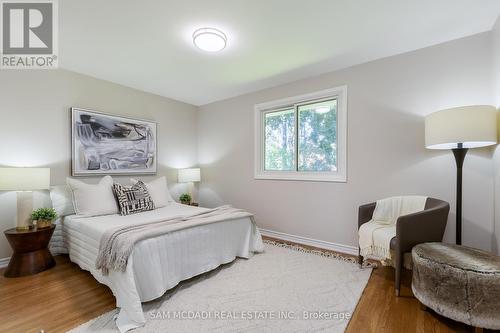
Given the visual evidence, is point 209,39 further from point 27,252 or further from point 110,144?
point 27,252

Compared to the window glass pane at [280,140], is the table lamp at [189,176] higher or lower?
lower

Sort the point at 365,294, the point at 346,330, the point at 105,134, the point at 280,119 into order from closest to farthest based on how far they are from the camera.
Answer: the point at 346,330, the point at 365,294, the point at 105,134, the point at 280,119

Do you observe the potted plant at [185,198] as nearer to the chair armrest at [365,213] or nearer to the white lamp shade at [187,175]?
the white lamp shade at [187,175]

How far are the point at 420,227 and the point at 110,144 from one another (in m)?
3.82

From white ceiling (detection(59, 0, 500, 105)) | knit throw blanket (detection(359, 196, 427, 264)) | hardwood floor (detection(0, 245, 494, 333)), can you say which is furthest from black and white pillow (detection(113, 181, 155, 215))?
knit throw blanket (detection(359, 196, 427, 264))

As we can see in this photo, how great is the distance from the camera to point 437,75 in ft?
7.69

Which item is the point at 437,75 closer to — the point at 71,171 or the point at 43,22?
the point at 43,22

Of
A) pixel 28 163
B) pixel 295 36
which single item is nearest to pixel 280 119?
pixel 295 36

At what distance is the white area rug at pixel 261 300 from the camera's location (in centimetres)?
158

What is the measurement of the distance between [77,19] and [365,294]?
3.44 m

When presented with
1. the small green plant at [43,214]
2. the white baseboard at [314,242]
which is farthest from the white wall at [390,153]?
the small green plant at [43,214]

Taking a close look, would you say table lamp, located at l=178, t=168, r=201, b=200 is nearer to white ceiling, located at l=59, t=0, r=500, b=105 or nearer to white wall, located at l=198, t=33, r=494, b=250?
white wall, located at l=198, t=33, r=494, b=250

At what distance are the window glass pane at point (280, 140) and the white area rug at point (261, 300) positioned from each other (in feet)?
4.98

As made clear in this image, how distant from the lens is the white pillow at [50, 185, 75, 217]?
268cm
